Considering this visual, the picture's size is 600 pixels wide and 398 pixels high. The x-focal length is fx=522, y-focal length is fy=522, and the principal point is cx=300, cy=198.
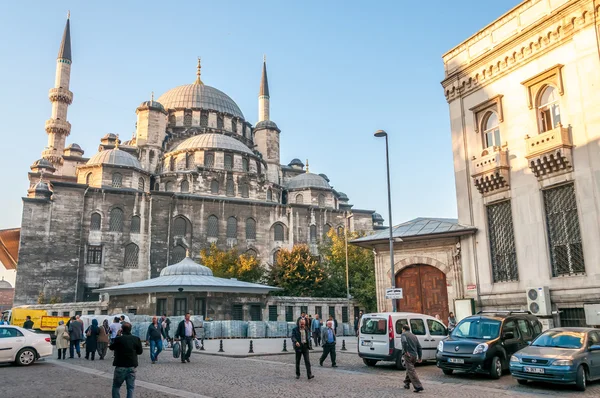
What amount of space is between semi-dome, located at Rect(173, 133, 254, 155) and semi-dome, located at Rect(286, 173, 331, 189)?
21.3 ft

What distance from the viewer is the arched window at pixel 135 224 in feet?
147

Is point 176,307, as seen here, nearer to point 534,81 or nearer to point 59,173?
point 534,81

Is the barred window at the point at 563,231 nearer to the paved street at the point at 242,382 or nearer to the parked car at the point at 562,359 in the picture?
the parked car at the point at 562,359

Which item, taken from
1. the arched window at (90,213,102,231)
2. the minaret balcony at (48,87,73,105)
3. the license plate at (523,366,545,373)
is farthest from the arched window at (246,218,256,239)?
the license plate at (523,366,545,373)

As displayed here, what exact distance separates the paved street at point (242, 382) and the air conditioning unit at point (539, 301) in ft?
12.8

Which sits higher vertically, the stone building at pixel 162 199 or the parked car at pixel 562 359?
the stone building at pixel 162 199

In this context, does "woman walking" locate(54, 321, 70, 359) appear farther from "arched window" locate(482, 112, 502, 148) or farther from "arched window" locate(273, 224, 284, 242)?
"arched window" locate(273, 224, 284, 242)

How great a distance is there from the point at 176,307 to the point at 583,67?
24230 mm

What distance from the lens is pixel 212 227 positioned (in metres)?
48.1

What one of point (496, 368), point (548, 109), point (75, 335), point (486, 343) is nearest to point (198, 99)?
point (75, 335)

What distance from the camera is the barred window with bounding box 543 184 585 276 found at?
15.0 m

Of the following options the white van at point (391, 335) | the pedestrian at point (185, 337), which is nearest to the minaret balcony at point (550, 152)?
the white van at point (391, 335)

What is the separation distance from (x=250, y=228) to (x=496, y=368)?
39.5m

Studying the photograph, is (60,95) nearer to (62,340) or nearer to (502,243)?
(62,340)
